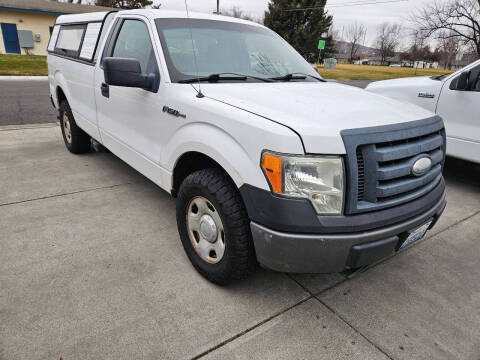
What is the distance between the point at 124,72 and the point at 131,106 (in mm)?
591

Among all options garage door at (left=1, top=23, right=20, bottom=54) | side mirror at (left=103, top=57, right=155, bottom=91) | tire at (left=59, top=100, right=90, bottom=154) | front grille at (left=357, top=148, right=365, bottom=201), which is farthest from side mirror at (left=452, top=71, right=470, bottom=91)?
garage door at (left=1, top=23, right=20, bottom=54)

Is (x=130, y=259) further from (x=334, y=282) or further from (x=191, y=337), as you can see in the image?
(x=334, y=282)

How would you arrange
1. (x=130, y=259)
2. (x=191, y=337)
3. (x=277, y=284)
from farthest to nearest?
(x=130, y=259), (x=277, y=284), (x=191, y=337)

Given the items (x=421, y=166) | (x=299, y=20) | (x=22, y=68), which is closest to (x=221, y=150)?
(x=421, y=166)

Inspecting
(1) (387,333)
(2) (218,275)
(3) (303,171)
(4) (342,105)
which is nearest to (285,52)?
(4) (342,105)

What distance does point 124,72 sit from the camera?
8.50ft

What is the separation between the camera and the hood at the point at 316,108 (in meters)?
1.87

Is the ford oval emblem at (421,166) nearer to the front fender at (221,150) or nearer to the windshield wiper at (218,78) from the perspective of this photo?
the front fender at (221,150)

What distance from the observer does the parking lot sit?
2.01m

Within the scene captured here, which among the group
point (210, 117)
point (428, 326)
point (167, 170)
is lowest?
point (428, 326)

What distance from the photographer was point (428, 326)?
2.23 m

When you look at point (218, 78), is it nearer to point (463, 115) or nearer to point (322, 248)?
point (322, 248)

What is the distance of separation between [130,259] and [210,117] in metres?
1.33

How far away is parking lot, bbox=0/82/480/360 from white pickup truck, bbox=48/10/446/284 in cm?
35
